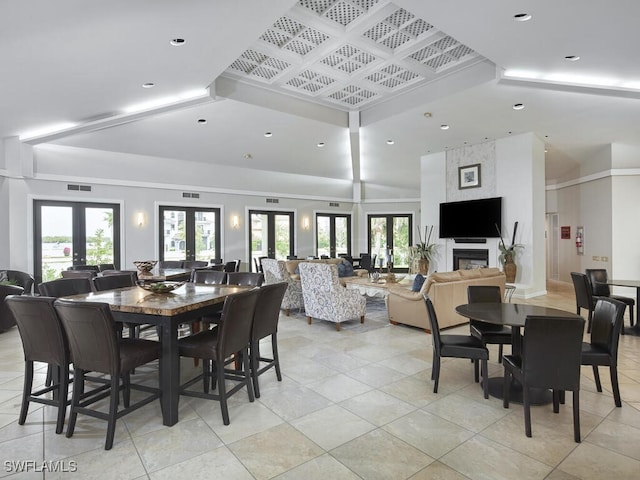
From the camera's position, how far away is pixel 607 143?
845cm

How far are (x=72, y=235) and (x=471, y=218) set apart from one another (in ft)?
31.2

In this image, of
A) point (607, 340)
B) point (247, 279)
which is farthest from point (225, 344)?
point (607, 340)

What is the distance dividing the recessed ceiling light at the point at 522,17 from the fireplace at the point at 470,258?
6.03 meters

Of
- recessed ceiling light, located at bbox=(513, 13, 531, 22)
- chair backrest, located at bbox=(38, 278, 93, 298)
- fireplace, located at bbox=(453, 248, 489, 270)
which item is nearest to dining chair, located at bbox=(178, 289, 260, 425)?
chair backrest, located at bbox=(38, 278, 93, 298)

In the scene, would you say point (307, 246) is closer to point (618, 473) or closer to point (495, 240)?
point (495, 240)

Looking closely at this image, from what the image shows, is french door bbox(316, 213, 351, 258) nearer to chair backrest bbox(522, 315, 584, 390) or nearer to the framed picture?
the framed picture

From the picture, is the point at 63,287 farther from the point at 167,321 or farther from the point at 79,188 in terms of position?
the point at 79,188

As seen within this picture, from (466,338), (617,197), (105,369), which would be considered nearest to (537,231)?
(617,197)

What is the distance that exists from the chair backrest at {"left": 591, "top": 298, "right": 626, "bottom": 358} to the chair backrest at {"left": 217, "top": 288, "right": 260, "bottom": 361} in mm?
2866

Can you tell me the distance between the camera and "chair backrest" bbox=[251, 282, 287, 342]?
3352 mm

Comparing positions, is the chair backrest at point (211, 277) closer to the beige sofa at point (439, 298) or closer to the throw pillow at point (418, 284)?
the beige sofa at point (439, 298)

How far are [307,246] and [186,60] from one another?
8762 millimetres

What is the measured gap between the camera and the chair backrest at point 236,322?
283 cm

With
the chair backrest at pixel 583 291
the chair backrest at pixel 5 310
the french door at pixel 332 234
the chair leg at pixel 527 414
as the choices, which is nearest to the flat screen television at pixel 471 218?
the chair backrest at pixel 583 291
